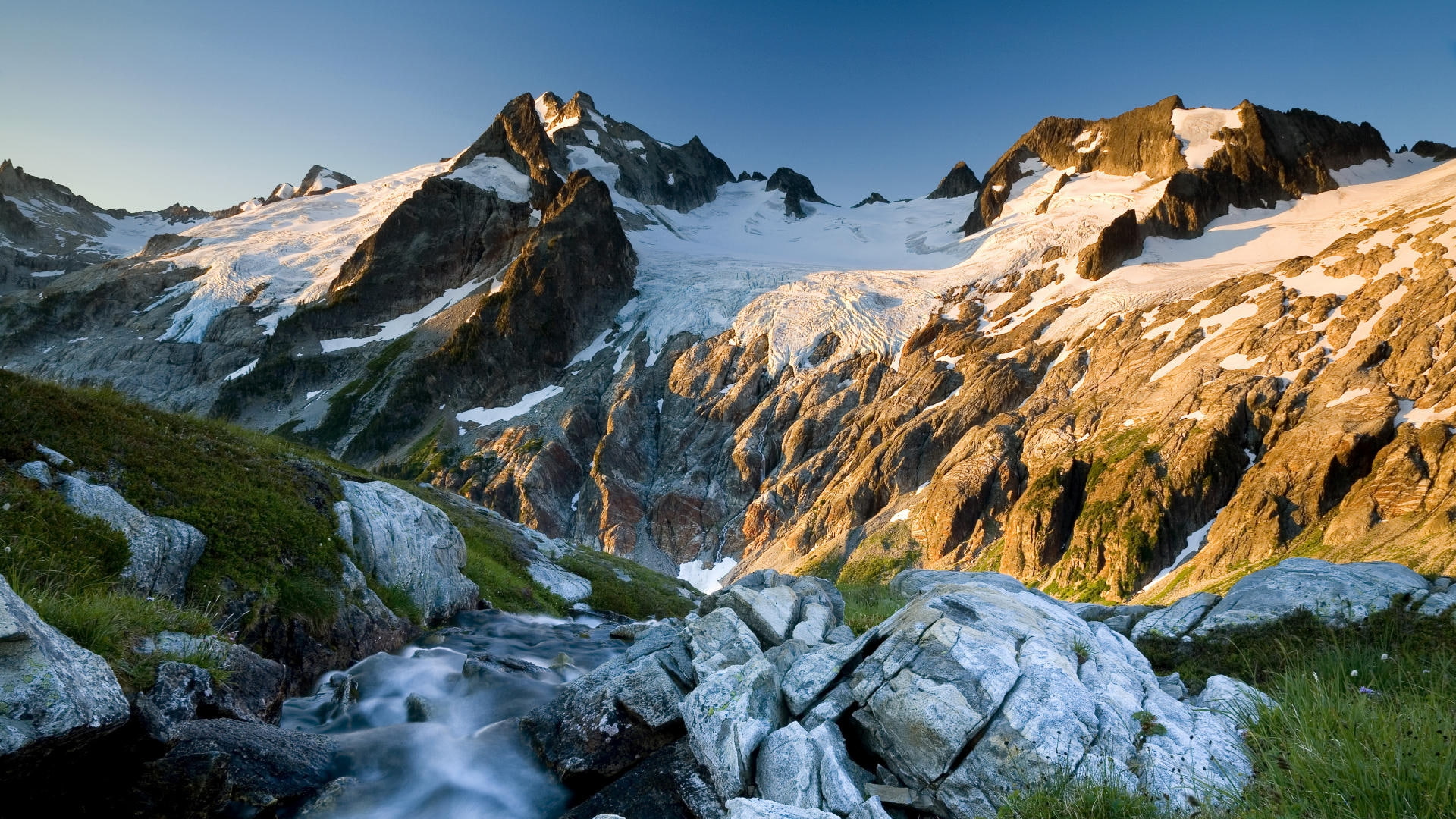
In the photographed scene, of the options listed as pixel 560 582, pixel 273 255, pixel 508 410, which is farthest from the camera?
pixel 273 255

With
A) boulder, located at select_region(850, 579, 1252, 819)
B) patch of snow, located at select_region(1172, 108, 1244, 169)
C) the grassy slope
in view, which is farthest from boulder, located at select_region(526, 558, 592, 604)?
patch of snow, located at select_region(1172, 108, 1244, 169)

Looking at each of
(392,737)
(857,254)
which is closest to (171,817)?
(392,737)

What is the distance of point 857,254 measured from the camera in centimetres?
17100

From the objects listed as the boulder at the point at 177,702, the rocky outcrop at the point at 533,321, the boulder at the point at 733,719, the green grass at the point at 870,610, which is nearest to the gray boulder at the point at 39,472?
the boulder at the point at 177,702

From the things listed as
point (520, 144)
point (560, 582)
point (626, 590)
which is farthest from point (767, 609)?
point (520, 144)

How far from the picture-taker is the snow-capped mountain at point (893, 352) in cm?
6156

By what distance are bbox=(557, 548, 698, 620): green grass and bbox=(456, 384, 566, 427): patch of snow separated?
7546cm

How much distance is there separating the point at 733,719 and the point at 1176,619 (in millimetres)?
12261

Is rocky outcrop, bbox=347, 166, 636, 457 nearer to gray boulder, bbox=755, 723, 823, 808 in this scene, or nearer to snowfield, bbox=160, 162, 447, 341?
snowfield, bbox=160, 162, 447, 341

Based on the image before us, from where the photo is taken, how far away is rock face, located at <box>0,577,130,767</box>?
6.51 meters

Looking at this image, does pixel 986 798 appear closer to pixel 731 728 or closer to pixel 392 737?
pixel 731 728

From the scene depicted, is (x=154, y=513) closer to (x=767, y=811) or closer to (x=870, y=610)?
(x=767, y=811)

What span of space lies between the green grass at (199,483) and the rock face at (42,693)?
5.79 meters

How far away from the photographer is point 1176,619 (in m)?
16.7
